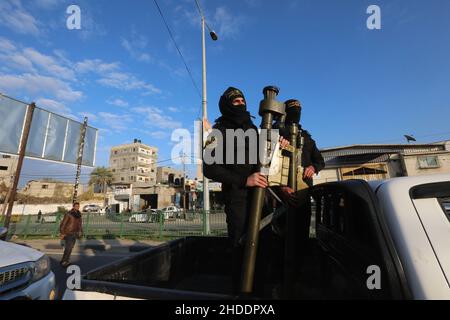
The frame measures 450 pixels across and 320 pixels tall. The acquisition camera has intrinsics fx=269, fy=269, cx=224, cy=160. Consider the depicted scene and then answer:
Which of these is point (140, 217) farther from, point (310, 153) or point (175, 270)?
point (310, 153)

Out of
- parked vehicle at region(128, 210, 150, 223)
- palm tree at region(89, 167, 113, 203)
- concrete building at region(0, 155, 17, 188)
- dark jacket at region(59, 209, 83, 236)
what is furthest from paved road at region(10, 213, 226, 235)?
palm tree at region(89, 167, 113, 203)

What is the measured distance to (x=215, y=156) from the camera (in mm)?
2156

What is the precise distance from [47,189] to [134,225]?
55.3m

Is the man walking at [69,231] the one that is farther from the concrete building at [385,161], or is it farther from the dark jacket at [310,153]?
the concrete building at [385,161]

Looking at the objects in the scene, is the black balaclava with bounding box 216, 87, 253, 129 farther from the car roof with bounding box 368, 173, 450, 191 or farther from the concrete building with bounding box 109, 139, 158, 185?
the concrete building with bounding box 109, 139, 158, 185

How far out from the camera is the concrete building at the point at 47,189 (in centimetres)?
5588

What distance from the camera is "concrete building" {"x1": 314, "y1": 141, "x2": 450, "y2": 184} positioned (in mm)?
21359

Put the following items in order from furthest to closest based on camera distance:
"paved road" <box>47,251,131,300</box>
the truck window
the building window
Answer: the building window, "paved road" <box>47,251,131,300</box>, the truck window

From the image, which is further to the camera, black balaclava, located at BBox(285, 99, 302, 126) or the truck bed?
black balaclava, located at BBox(285, 99, 302, 126)

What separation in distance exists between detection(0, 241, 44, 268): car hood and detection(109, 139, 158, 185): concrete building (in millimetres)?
82748

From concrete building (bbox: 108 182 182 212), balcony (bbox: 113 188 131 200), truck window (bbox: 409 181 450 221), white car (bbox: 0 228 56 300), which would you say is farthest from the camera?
balcony (bbox: 113 188 131 200)

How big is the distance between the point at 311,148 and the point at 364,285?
7.33 ft
